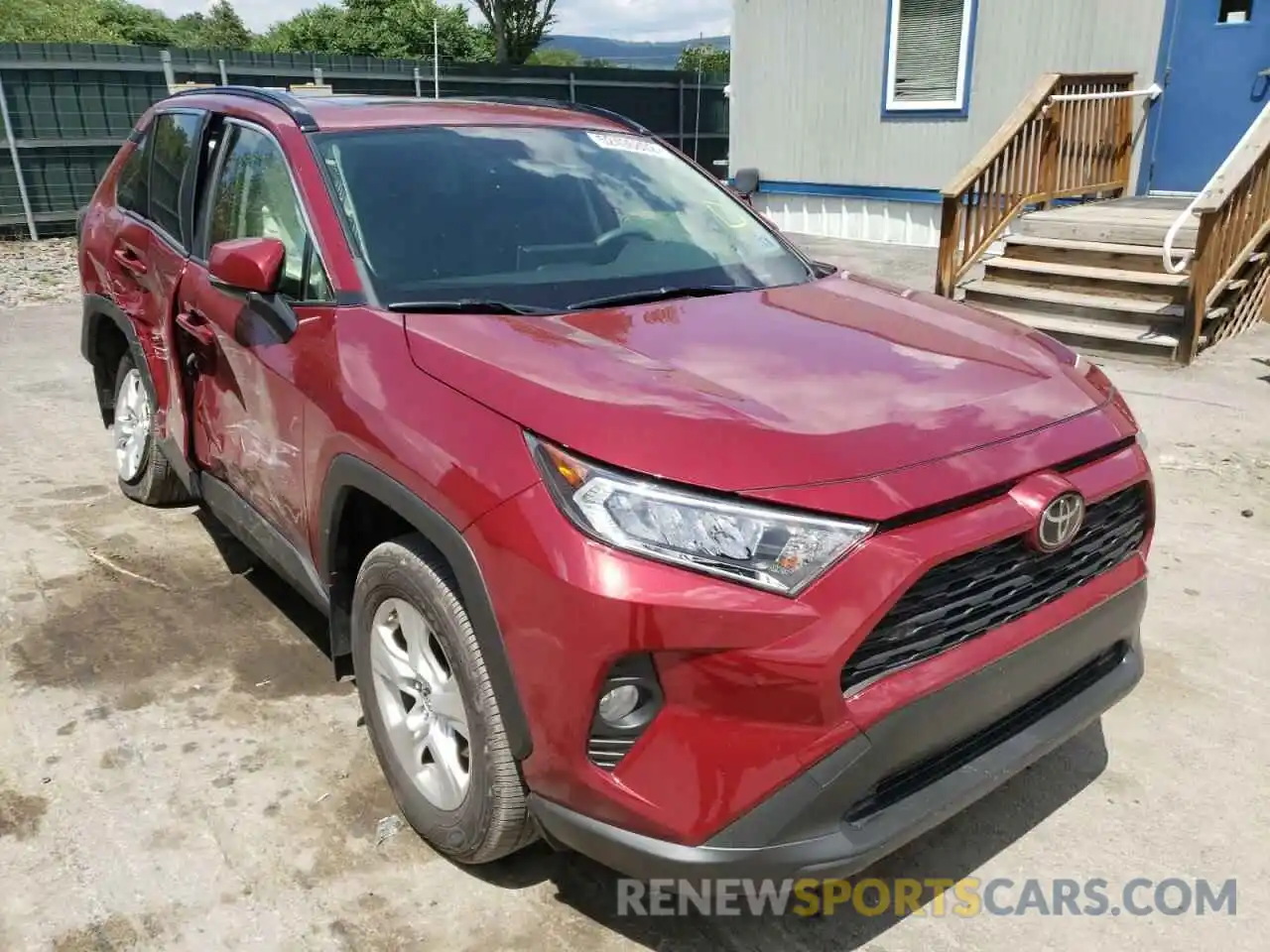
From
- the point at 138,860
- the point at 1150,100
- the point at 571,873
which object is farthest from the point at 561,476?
the point at 1150,100

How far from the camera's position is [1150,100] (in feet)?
30.9

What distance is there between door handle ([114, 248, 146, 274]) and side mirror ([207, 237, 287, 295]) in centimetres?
151

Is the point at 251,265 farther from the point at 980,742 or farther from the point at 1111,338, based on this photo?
the point at 1111,338

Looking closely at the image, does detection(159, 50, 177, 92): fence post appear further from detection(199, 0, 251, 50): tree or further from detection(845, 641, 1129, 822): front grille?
detection(199, 0, 251, 50): tree

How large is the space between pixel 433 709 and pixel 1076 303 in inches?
269

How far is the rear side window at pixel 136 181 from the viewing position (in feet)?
14.4

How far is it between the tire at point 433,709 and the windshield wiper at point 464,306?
61 cm

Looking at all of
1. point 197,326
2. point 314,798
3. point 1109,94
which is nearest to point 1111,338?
point 1109,94

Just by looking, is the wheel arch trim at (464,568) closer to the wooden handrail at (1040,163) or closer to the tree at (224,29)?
the wooden handrail at (1040,163)

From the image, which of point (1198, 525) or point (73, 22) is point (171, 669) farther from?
point (73, 22)

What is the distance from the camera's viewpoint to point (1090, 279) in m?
8.04

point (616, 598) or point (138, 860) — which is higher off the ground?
point (616, 598)

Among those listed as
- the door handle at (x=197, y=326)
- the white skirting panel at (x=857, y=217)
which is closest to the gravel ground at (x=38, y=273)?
the door handle at (x=197, y=326)

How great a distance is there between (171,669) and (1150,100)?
9522mm
